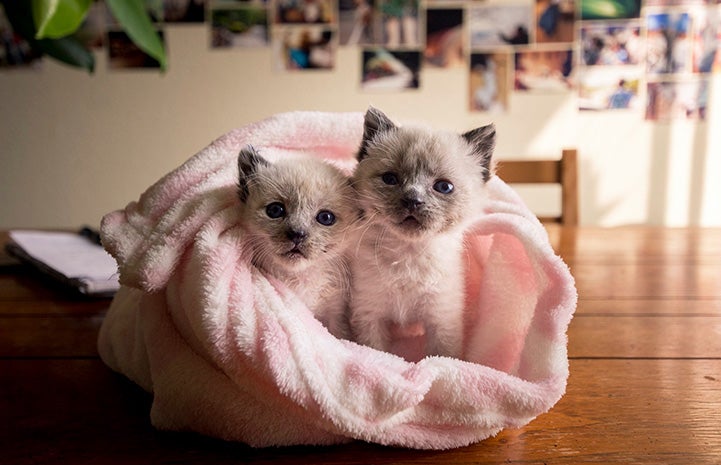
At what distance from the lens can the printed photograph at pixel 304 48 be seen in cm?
239

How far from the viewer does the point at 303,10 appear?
238 centimetres

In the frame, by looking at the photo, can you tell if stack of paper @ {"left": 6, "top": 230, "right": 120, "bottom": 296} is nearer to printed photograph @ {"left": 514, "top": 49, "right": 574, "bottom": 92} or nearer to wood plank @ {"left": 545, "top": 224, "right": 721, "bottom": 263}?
wood plank @ {"left": 545, "top": 224, "right": 721, "bottom": 263}

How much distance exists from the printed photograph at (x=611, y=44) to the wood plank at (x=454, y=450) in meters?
1.91

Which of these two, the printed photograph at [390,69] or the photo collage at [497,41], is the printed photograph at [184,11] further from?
the printed photograph at [390,69]

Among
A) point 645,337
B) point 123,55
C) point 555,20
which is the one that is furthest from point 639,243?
point 123,55

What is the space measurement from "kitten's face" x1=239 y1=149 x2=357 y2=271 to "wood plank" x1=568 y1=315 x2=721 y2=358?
0.38 m

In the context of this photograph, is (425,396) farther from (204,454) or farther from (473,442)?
(204,454)

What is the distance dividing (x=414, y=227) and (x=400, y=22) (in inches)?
77.4

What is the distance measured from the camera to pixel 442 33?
93.4 inches

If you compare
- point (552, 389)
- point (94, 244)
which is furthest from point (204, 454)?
point (94, 244)

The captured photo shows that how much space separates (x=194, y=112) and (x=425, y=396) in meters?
2.11

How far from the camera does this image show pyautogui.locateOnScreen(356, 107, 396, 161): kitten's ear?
602 millimetres

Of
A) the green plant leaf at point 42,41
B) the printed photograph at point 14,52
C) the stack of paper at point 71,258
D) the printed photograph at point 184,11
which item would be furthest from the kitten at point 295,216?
the printed photograph at point 14,52

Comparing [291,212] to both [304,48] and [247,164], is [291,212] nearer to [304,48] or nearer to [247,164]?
[247,164]
